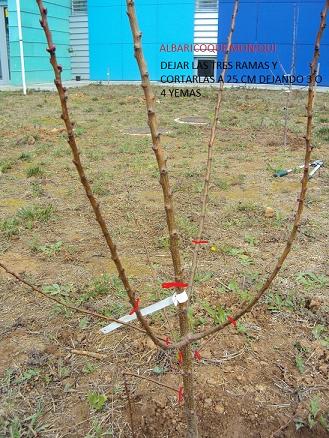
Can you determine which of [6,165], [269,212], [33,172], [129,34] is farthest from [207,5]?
[269,212]

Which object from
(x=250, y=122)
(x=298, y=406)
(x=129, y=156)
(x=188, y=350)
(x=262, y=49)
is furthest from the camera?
(x=262, y=49)

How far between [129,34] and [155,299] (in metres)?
16.8

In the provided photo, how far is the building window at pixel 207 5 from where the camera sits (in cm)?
1697

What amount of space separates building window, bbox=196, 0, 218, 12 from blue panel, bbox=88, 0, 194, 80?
0.28 meters

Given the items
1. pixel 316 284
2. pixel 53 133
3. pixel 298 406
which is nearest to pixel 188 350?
pixel 298 406

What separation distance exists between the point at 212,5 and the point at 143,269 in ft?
54.8

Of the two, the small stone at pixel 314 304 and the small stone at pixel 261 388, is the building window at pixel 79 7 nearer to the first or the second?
the small stone at pixel 314 304

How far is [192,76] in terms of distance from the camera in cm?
1805

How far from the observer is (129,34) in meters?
17.3

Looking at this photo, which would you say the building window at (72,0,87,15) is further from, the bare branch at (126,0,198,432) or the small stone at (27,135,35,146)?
the bare branch at (126,0,198,432)

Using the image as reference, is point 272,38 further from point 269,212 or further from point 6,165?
point 269,212

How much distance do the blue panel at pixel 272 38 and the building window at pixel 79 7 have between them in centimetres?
577

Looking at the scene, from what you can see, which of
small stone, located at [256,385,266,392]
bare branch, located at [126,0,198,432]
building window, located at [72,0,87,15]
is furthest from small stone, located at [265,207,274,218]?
building window, located at [72,0,87,15]

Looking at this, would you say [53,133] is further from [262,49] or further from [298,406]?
[262,49]
